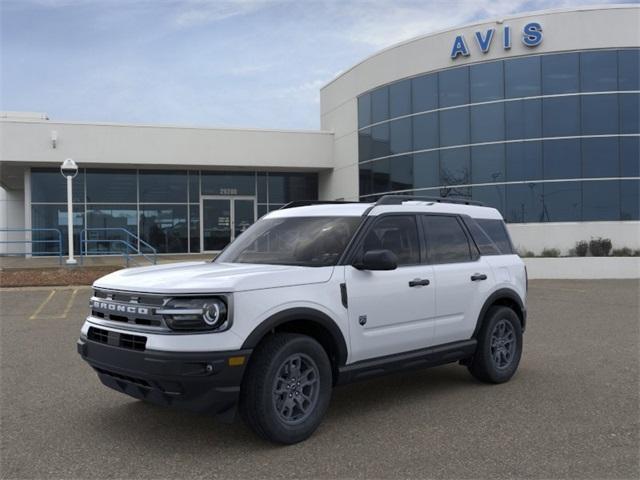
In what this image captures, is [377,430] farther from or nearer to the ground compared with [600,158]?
nearer to the ground

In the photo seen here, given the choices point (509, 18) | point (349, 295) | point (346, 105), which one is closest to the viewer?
point (349, 295)

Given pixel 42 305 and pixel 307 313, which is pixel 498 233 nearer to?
pixel 307 313

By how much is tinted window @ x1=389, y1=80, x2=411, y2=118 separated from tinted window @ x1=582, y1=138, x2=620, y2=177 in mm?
6930

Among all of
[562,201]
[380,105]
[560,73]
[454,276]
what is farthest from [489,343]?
[380,105]

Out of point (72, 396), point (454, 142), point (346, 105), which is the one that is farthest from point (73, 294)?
point (346, 105)

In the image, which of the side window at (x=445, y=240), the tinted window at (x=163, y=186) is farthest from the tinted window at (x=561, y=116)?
the side window at (x=445, y=240)

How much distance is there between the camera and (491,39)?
22.3m

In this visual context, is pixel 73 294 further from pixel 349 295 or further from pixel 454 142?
pixel 454 142

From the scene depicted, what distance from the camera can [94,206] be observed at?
26172 mm

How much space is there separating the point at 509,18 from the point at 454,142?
185 inches

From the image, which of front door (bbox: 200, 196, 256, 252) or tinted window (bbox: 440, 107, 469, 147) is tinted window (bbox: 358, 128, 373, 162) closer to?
tinted window (bbox: 440, 107, 469, 147)

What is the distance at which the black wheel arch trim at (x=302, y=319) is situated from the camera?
447cm

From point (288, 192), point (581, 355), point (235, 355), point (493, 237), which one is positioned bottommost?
point (581, 355)

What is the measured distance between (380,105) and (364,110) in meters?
1.05
